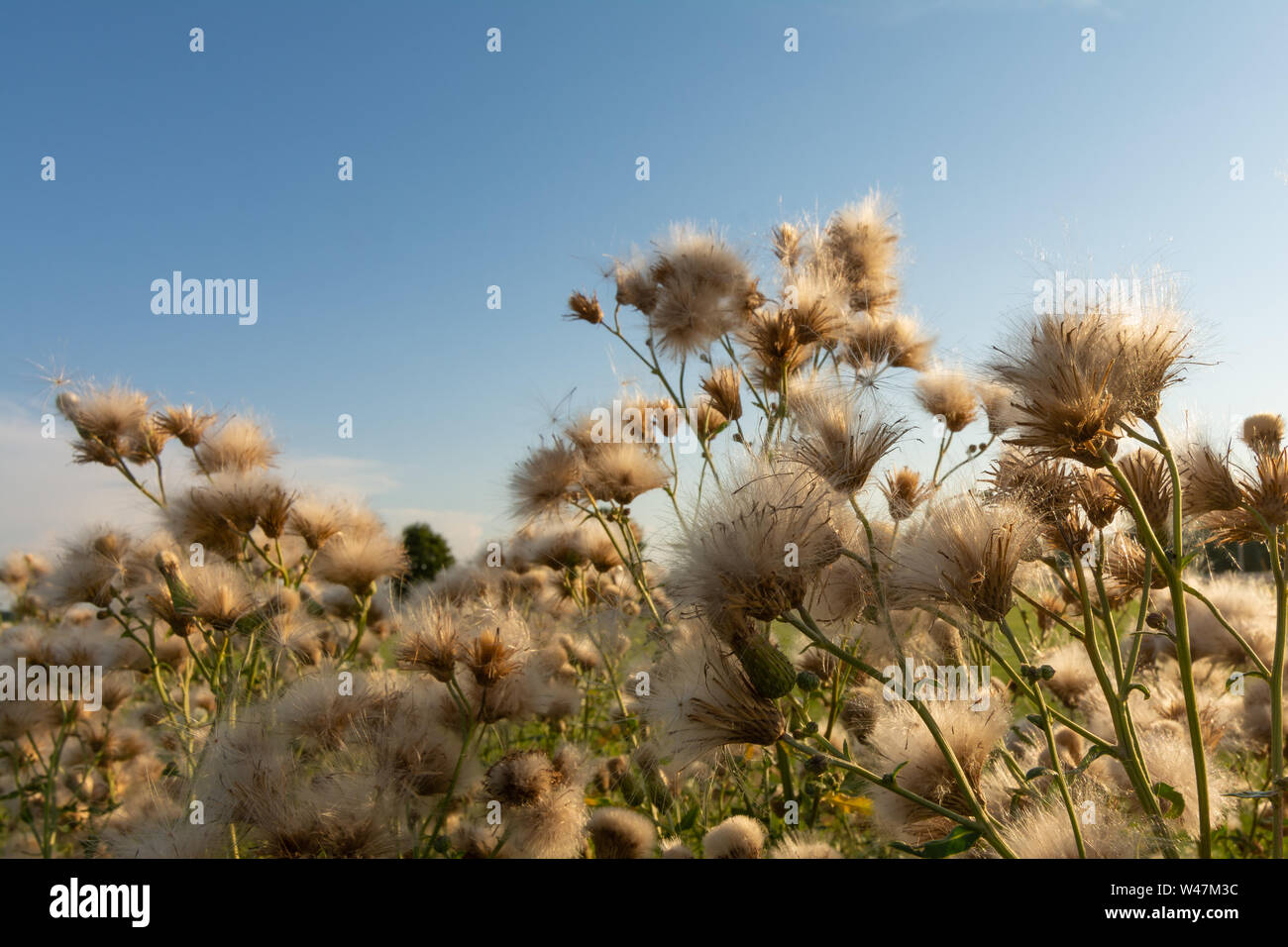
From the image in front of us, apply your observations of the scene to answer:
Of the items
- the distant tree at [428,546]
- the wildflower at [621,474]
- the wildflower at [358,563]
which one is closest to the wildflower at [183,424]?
the wildflower at [358,563]

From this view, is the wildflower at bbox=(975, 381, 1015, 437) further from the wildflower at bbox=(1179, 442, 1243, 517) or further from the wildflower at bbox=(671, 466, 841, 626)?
the wildflower at bbox=(671, 466, 841, 626)

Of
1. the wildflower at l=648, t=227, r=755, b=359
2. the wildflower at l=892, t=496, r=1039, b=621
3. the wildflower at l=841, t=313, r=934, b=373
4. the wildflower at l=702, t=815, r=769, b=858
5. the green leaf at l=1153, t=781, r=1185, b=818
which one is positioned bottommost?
the wildflower at l=702, t=815, r=769, b=858

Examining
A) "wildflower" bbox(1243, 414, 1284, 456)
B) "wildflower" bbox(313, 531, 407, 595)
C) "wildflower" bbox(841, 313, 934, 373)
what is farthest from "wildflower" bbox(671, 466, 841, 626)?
"wildflower" bbox(313, 531, 407, 595)

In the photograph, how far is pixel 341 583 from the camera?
3531mm

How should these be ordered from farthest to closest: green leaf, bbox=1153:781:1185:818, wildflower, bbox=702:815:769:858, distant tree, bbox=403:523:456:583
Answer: distant tree, bbox=403:523:456:583
wildflower, bbox=702:815:769:858
green leaf, bbox=1153:781:1185:818

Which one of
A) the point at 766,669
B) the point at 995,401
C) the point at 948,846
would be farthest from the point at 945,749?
the point at 995,401

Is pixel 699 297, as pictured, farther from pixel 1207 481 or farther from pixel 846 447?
pixel 1207 481

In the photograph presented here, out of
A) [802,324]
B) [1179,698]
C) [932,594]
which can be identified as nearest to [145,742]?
[802,324]

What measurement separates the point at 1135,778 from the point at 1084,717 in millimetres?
1888

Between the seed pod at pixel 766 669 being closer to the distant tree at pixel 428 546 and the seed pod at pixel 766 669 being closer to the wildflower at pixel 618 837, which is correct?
the wildflower at pixel 618 837

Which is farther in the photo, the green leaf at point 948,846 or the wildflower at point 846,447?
the wildflower at point 846,447

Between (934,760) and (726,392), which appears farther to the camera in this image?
(726,392)

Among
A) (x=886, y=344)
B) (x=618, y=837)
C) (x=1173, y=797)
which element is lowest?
(x=618, y=837)
